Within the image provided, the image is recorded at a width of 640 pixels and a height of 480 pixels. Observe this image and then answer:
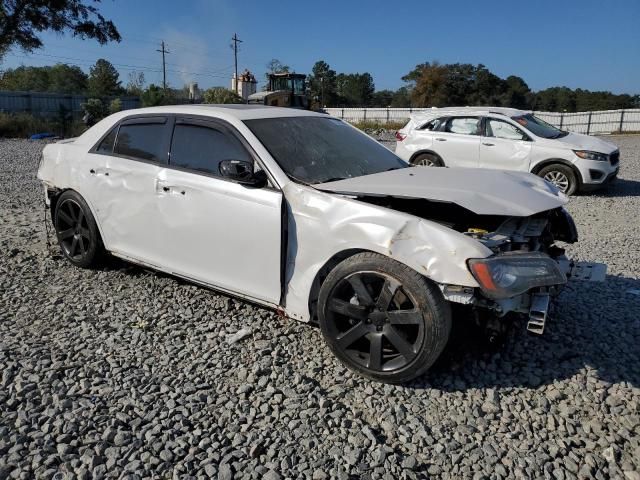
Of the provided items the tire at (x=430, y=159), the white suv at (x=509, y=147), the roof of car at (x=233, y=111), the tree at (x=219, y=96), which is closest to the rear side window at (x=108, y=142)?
the roof of car at (x=233, y=111)

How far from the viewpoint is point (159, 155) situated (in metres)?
4.21

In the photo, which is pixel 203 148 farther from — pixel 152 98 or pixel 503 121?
pixel 152 98

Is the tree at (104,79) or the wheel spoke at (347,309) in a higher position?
the tree at (104,79)

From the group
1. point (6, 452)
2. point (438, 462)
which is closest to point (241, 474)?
point (438, 462)

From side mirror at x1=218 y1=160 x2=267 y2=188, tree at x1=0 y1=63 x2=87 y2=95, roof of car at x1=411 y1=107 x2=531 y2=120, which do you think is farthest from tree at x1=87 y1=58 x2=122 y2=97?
side mirror at x1=218 y1=160 x2=267 y2=188

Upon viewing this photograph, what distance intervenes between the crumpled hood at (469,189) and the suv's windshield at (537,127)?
7.09 meters

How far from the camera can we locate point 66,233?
5.09 m

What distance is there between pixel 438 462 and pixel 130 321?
258 centimetres

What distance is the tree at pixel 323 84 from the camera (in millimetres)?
73350

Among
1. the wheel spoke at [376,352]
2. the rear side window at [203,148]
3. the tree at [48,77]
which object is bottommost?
the wheel spoke at [376,352]

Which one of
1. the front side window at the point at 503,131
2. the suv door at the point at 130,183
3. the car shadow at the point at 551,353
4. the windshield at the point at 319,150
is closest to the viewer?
the car shadow at the point at 551,353

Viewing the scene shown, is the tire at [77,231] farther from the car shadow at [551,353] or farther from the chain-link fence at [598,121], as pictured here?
the chain-link fence at [598,121]

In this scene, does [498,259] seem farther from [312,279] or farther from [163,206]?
[163,206]

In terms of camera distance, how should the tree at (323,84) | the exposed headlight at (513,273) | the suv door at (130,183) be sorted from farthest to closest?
the tree at (323,84) < the suv door at (130,183) < the exposed headlight at (513,273)
